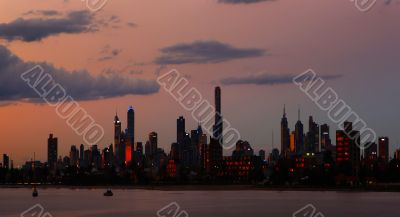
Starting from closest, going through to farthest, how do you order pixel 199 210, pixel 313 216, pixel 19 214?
pixel 313 216
pixel 19 214
pixel 199 210

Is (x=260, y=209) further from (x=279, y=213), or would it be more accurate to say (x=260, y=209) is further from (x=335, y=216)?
(x=335, y=216)

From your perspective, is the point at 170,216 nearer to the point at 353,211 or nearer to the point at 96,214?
the point at 96,214

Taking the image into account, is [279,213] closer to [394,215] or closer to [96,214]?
[394,215]

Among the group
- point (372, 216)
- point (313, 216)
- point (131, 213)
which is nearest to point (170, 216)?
point (131, 213)

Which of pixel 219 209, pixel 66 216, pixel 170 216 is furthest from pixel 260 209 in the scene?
pixel 66 216

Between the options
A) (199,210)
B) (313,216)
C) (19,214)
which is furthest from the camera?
(199,210)

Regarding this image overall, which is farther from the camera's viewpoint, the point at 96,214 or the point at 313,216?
the point at 96,214

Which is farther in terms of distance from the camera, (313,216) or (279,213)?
(279,213)
